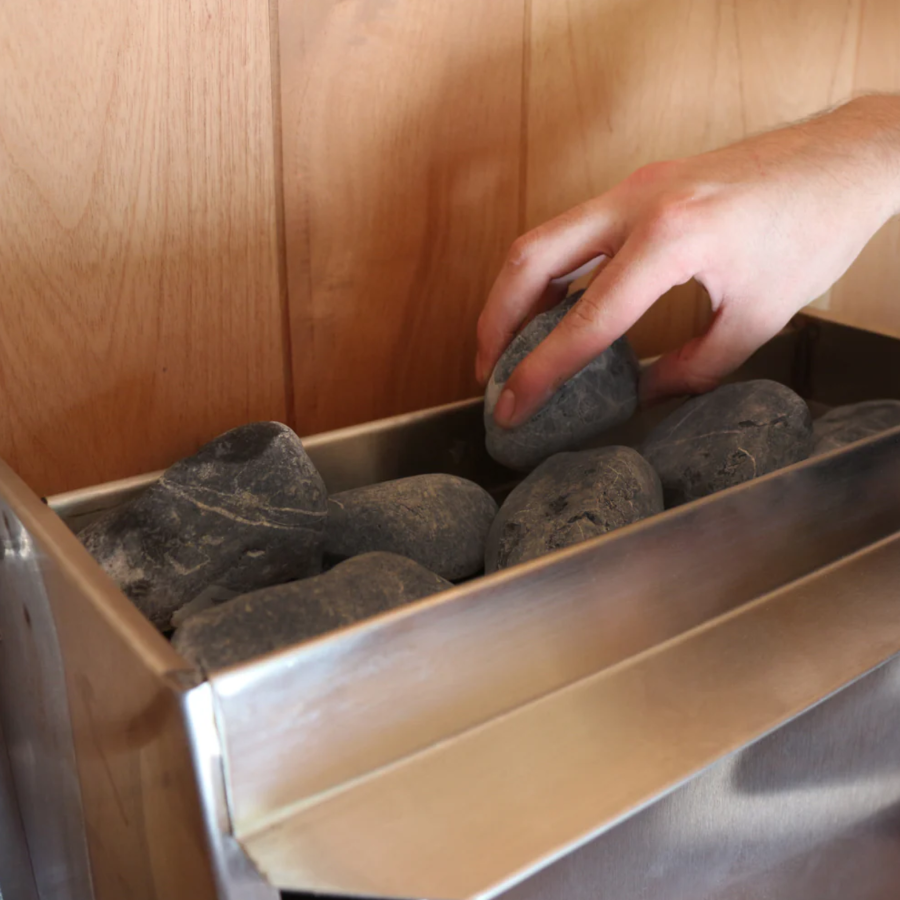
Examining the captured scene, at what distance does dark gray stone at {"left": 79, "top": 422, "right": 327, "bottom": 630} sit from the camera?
19.9 inches

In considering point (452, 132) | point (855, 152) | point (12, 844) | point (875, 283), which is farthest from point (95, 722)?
point (875, 283)

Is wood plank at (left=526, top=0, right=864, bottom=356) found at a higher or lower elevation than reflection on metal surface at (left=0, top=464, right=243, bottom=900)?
higher

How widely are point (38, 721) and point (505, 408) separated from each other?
0.32 meters

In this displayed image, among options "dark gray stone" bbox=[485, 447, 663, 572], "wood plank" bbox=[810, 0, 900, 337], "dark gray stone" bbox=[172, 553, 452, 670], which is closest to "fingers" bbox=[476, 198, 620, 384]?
"dark gray stone" bbox=[485, 447, 663, 572]

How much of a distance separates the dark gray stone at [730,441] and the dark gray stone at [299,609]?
20cm

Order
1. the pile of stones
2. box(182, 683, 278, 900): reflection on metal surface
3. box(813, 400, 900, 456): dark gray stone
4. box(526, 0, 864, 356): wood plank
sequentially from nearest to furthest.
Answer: box(182, 683, 278, 900): reflection on metal surface → the pile of stones → box(813, 400, 900, 456): dark gray stone → box(526, 0, 864, 356): wood plank

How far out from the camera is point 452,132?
30.2 inches

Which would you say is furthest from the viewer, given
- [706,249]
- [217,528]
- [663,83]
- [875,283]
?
[875,283]

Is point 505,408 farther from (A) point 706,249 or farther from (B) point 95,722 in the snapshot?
(B) point 95,722

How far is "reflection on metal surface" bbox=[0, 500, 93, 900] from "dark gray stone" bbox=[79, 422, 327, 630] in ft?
0.14

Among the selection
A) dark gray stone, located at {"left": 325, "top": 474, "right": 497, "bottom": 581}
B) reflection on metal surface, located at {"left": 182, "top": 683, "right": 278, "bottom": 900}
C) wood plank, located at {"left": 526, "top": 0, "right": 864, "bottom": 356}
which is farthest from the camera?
wood plank, located at {"left": 526, "top": 0, "right": 864, "bottom": 356}

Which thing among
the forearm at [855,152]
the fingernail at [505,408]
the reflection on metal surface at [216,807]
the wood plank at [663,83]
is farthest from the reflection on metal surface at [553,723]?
the wood plank at [663,83]

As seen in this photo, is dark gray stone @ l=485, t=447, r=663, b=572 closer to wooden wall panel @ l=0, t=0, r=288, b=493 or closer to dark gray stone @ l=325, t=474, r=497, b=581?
dark gray stone @ l=325, t=474, r=497, b=581

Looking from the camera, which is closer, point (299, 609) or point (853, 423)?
point (299, 609)
